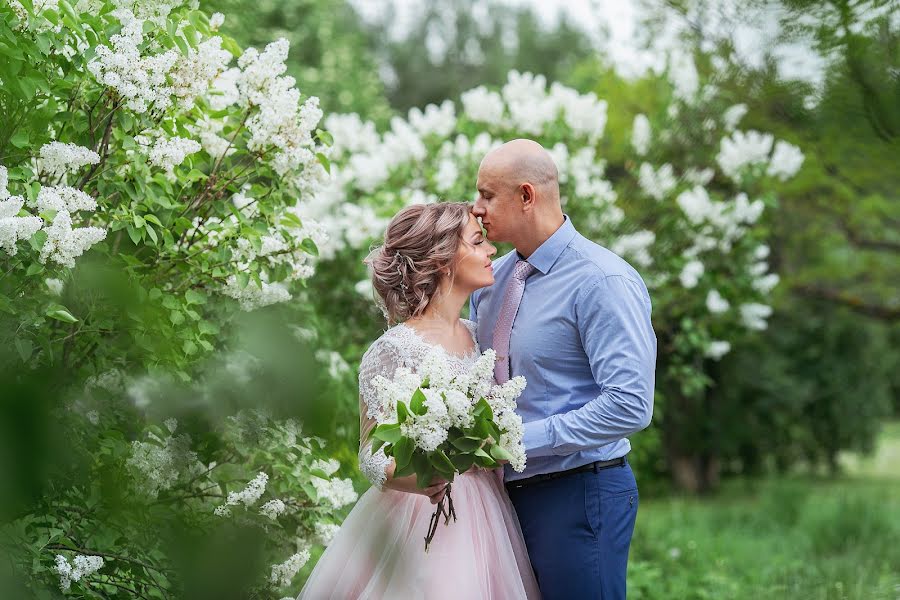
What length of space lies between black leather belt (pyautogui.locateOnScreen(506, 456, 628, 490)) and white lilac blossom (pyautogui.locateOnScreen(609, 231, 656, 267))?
439 cm

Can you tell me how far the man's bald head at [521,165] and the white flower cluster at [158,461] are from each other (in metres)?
1.45

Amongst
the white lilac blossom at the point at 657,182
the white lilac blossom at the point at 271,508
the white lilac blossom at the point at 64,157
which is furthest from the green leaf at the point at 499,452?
the white lilac blossom at the point at 657,182

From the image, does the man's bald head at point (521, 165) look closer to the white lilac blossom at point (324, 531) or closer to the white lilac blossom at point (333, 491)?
the white lilac blossom at point (333, 491)

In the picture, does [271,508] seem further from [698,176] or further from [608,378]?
[698,176]

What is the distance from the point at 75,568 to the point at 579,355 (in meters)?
1.49

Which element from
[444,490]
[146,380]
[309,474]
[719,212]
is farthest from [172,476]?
[719,212]

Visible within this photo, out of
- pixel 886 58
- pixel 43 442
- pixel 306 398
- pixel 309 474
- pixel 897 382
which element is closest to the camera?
pixel 43 442

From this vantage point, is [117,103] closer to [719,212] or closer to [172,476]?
[172,476]

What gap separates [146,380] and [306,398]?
1.97 feet

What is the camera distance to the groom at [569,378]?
2.89 meters

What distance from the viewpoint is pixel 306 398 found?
161 cm

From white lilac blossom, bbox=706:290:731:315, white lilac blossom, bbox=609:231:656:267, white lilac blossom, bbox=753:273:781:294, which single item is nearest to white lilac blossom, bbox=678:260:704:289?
white lilac blossom, bbox=706:290:731:315

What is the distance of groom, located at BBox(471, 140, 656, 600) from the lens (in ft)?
9.49

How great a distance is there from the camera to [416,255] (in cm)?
316
